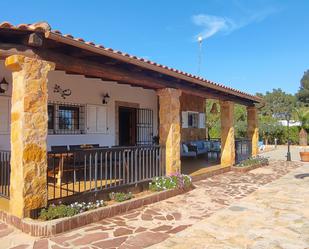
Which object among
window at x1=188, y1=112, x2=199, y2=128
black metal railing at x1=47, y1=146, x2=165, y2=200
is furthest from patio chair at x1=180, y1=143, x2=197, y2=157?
black metal railing at x1=47, y1=146, x2=165, y2=200

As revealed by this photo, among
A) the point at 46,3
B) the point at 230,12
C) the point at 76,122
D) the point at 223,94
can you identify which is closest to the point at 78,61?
the point at 76,122

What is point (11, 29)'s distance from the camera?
419 centimetres

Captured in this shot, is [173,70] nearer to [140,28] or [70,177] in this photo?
[70,177]

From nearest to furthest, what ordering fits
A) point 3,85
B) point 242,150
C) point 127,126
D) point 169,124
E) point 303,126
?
1. point 3,85
2. point 169,124
3. point 127,126
4. point 242,150
5. point 303,126

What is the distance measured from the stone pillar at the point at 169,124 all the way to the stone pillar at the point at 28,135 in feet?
11.4

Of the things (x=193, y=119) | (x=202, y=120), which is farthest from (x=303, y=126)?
(x=193, y=119)

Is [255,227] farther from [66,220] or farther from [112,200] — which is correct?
[66,220]

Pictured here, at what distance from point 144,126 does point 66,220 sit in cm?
738

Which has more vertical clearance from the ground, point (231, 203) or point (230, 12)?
point (230, 12)

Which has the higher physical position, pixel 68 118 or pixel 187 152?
pixel 68 118

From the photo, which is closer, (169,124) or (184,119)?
(169,124)

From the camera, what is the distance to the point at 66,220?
4.50m

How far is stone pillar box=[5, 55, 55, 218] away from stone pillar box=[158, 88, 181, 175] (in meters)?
3.46

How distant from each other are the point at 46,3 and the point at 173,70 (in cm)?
557
